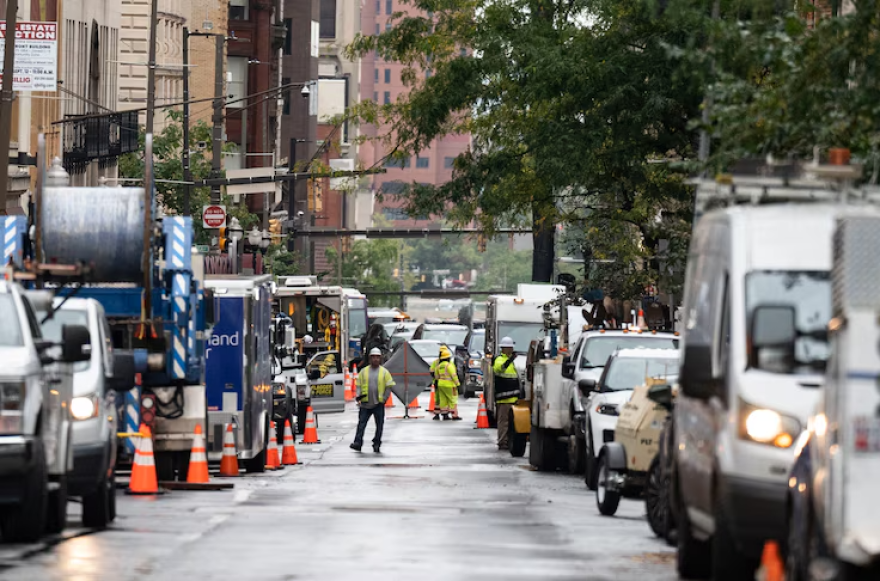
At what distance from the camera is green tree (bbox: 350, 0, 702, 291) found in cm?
3462

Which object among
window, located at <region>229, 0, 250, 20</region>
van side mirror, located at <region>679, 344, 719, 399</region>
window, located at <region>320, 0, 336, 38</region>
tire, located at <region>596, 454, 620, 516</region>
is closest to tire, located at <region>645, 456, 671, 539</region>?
tire, located at <region>596, 454, 620, 516</region>

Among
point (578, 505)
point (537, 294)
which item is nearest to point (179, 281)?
point (578, 505)

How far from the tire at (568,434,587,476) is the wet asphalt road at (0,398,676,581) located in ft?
1.19

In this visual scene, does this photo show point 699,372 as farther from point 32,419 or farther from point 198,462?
point 198,462

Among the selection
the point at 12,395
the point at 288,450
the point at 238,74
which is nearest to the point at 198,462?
the point at 288,450

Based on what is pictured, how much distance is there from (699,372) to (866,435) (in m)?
4.01

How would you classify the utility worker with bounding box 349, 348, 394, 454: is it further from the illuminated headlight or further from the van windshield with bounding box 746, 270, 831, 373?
the illuminated headlight

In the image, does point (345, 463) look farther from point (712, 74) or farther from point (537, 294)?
point (537, 294)

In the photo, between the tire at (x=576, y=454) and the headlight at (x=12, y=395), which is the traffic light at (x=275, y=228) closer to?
the tire at (x=576, y=454)

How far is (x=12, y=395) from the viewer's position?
49.7ft

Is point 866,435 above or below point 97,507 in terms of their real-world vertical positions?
above

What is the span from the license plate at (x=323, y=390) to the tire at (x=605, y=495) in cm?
2710

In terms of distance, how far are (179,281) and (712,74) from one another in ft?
22.7

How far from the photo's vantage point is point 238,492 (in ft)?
76.4
